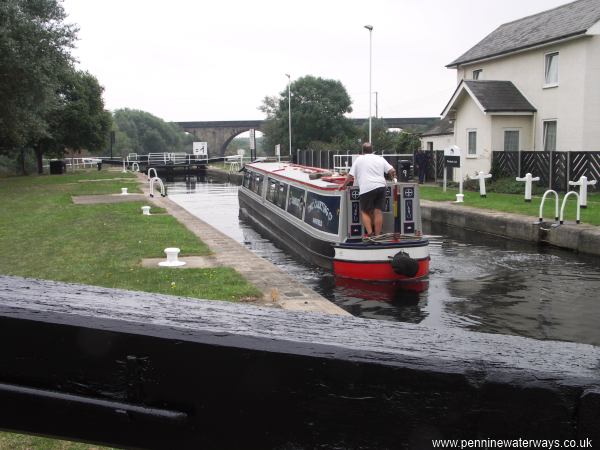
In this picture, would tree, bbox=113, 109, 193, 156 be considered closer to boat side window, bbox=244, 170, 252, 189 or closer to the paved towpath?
boat side window, bbox=244, 170, 252, 189

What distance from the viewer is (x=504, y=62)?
23.6 metres

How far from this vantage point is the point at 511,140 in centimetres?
2206

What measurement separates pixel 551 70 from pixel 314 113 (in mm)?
33297

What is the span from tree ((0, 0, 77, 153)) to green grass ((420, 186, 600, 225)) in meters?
13.2

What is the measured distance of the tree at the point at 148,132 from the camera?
100000mm

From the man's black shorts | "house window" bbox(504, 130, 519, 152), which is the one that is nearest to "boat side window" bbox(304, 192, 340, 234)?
the man's black shorts

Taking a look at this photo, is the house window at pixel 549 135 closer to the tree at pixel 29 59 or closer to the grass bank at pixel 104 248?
the grass bank at pixel 104 248

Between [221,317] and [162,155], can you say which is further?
[162,155]

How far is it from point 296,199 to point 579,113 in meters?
11.0

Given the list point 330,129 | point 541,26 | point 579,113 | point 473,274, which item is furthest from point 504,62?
point 330,129

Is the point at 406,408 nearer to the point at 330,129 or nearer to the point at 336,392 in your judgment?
the point at 336,392

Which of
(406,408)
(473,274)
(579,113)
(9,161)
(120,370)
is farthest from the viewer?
(9,161)

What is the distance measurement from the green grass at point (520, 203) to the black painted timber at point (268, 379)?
12.7 meters

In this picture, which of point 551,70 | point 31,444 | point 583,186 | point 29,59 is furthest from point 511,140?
point 31,444
